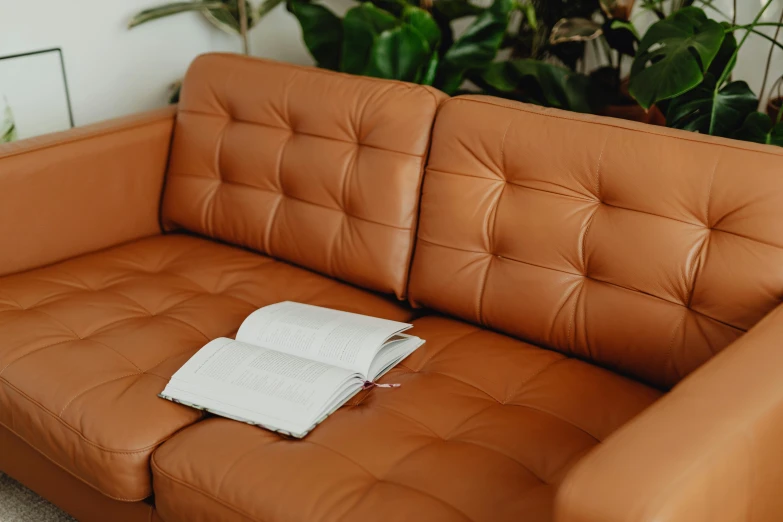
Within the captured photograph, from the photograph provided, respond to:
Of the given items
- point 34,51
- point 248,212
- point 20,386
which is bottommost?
point 20,386

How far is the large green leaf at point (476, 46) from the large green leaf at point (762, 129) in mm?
715

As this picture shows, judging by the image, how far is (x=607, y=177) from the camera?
1.53 meters

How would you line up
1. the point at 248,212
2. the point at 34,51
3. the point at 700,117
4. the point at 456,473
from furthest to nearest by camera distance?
1. the point at 34,51
2. the point at 248,212
3. the point at 700,117
4. the point at 456,473

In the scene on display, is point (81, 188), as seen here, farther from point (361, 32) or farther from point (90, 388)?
point (361, 32)

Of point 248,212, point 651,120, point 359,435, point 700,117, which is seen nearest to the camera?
point 359,435

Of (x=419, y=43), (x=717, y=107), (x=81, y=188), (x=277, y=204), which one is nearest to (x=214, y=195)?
(x=277, y=204)

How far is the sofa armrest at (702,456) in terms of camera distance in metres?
0.92

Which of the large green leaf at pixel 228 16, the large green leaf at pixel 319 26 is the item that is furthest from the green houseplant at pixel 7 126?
the large green leaf at pixel 319 26

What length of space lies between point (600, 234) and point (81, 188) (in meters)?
1.24

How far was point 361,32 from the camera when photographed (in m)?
2.26

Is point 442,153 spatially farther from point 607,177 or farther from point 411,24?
point 411,24

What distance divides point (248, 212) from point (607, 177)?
89 cm

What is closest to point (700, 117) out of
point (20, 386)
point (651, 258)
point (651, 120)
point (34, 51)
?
point (651, 120)

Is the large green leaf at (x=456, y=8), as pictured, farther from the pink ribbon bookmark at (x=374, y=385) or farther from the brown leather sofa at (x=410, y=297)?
the pink ribbon bookmark at (x=374, y=385)
